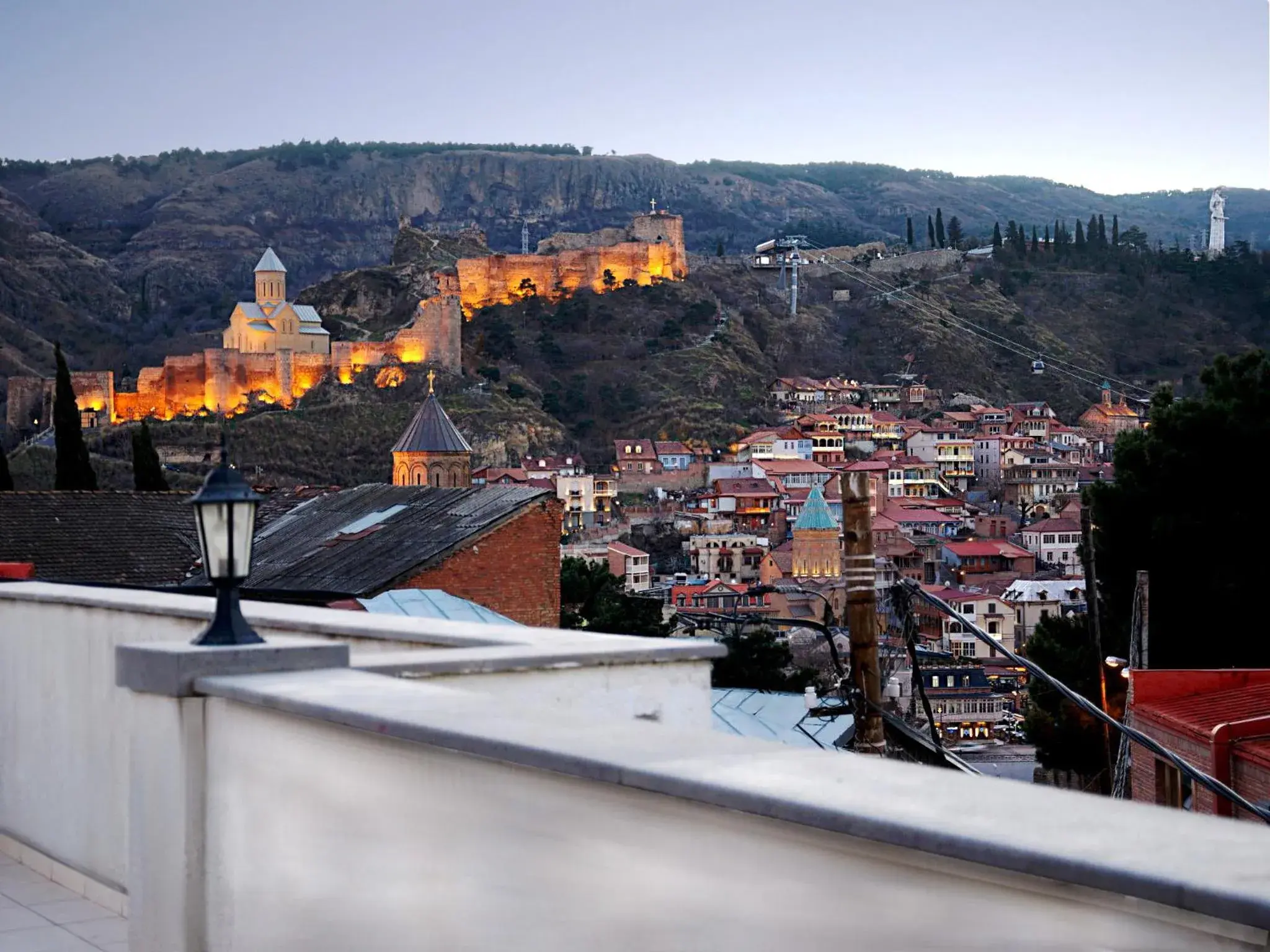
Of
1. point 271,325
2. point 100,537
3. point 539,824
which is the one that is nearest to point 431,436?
point 100,537

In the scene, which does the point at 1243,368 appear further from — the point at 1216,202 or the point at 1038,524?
the point at 1216,202

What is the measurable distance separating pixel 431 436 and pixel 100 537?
44.7ft

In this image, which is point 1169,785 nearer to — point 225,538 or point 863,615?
point 863,615

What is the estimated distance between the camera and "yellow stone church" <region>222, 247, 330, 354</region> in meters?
72.8

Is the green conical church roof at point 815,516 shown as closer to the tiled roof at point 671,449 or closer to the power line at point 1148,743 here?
the tiled roof at point 671,449

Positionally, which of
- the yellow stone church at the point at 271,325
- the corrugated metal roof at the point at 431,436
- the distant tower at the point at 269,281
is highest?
the distant tower at the point at 269,281

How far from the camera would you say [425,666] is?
3367 millimetres

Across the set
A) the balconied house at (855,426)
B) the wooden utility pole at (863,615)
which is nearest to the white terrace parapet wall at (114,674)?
the wooden utility pole at (863,615)

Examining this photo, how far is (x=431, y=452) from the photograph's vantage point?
86.0ft

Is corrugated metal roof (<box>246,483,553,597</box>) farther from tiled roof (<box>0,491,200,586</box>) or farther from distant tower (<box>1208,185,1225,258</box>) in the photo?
distant tower (<box>1208,185,1225,258</box>)

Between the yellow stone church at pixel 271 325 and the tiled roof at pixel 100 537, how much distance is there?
195 feet

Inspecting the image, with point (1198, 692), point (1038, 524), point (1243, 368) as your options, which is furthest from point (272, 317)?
point (1198, 692)

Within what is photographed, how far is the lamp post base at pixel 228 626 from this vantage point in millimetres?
3311

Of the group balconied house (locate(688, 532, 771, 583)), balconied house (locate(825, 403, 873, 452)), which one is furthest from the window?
balconied house (locate(825, 403, 873, 452))
